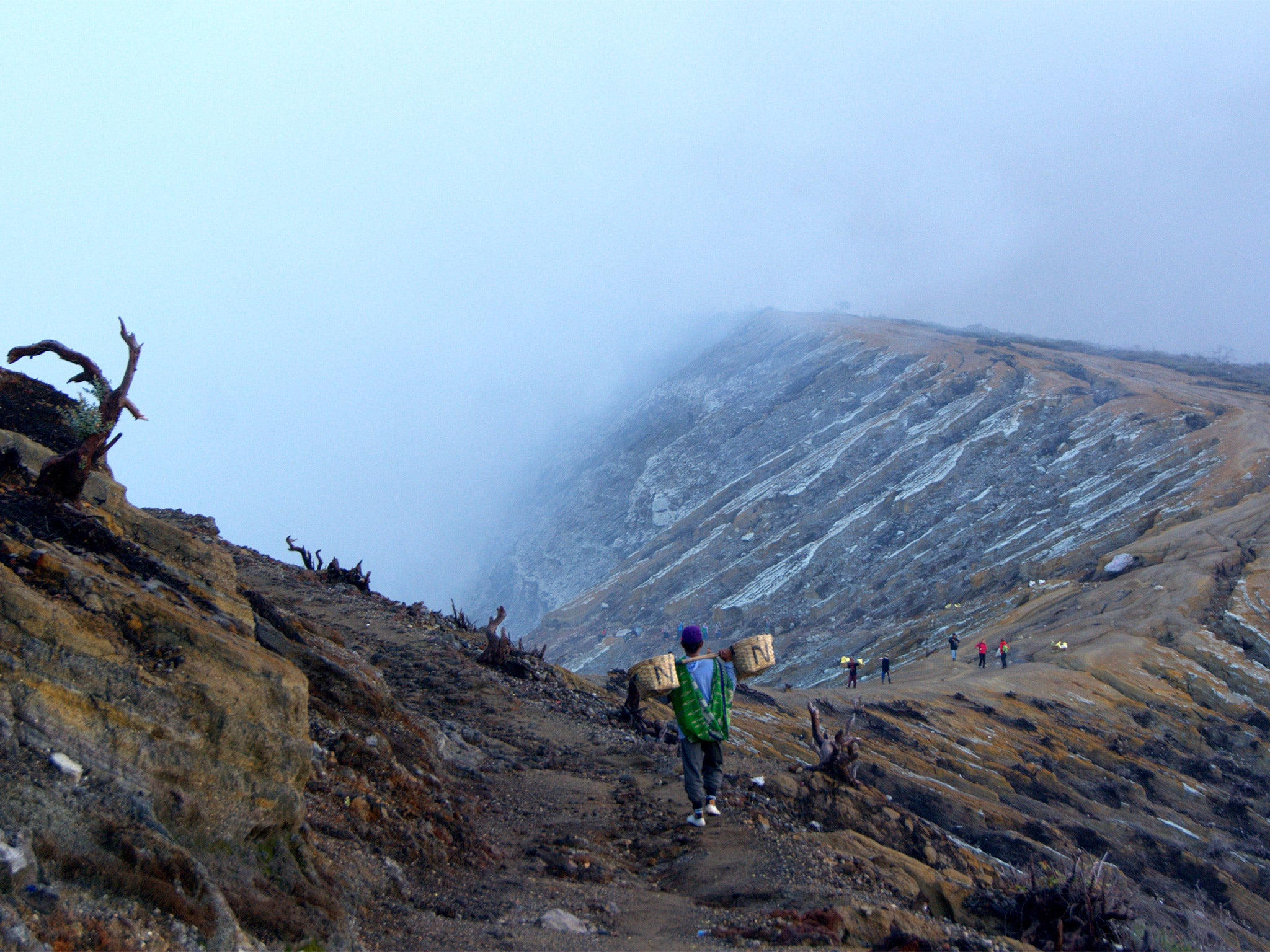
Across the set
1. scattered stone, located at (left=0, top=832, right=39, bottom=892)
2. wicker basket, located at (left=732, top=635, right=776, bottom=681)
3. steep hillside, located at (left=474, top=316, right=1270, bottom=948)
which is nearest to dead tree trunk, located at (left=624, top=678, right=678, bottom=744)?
steep hillside, located at (left=474, top=316, right=1270, bottom=948)

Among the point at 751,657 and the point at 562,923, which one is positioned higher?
the point at 751,657

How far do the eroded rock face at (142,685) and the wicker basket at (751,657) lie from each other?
3.41 metres

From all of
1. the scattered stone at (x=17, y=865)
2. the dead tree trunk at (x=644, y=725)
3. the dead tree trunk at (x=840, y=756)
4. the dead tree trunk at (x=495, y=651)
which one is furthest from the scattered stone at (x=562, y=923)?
the dead tree trunk at (x=495, y=651)

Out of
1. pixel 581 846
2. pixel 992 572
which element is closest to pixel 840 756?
pixel 581 846

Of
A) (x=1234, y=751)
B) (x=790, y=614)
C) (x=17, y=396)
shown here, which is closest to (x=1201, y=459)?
(x=790, y=614)

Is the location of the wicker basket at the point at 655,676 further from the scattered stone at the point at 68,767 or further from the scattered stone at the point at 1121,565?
the scattered stone at the point at 1121,565

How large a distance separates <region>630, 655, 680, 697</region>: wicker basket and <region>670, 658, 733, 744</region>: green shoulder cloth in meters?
0.26

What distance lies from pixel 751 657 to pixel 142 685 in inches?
172

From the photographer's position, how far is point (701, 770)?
293 inches

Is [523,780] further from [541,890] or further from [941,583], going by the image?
[941,583]

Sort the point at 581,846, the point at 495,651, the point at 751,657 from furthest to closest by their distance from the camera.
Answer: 1. the point at 495,651
2. the point at 581,846
3. the point at 751,657

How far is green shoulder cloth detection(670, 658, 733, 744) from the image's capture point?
697 centimetres

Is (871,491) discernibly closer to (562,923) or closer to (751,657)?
(751,657)

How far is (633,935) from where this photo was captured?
5.12m
